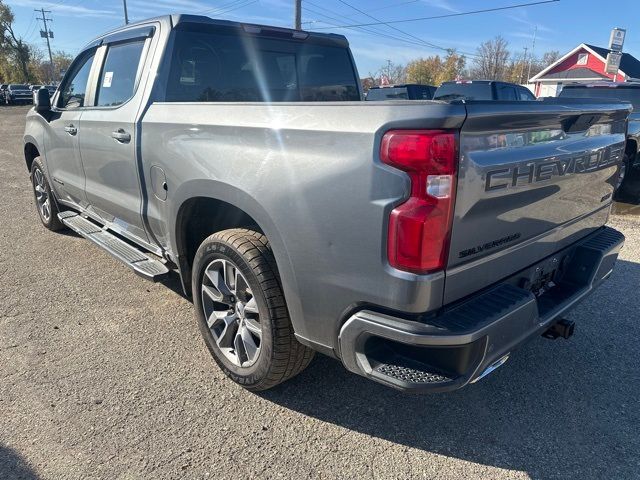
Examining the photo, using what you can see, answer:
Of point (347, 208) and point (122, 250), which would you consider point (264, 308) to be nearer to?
point (347, 208)

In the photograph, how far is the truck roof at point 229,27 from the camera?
3.30 m

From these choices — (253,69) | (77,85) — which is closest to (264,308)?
(253,69)

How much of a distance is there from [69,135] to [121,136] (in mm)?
1292

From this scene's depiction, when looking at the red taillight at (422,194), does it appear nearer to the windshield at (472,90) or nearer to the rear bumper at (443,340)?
the rear bumper at (443,340)

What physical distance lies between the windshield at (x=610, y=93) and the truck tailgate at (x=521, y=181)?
704cm

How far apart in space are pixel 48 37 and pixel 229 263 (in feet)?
287

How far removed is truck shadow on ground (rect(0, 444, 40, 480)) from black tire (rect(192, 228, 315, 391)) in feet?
3.48

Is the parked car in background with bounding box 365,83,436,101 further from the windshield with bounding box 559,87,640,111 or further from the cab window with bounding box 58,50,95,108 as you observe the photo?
the cab window with bounding box 58,50,95,108

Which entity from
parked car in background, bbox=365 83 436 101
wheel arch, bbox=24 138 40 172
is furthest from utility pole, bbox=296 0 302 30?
wheel arch, bbox=24 138 40 172

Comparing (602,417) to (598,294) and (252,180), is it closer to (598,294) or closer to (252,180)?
(598,294)

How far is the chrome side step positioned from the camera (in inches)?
130

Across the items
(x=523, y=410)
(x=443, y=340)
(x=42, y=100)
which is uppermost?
(x=42, y=100)

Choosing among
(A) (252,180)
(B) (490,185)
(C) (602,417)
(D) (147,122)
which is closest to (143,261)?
(D) (147,122)

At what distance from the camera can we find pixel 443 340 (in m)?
1.89
